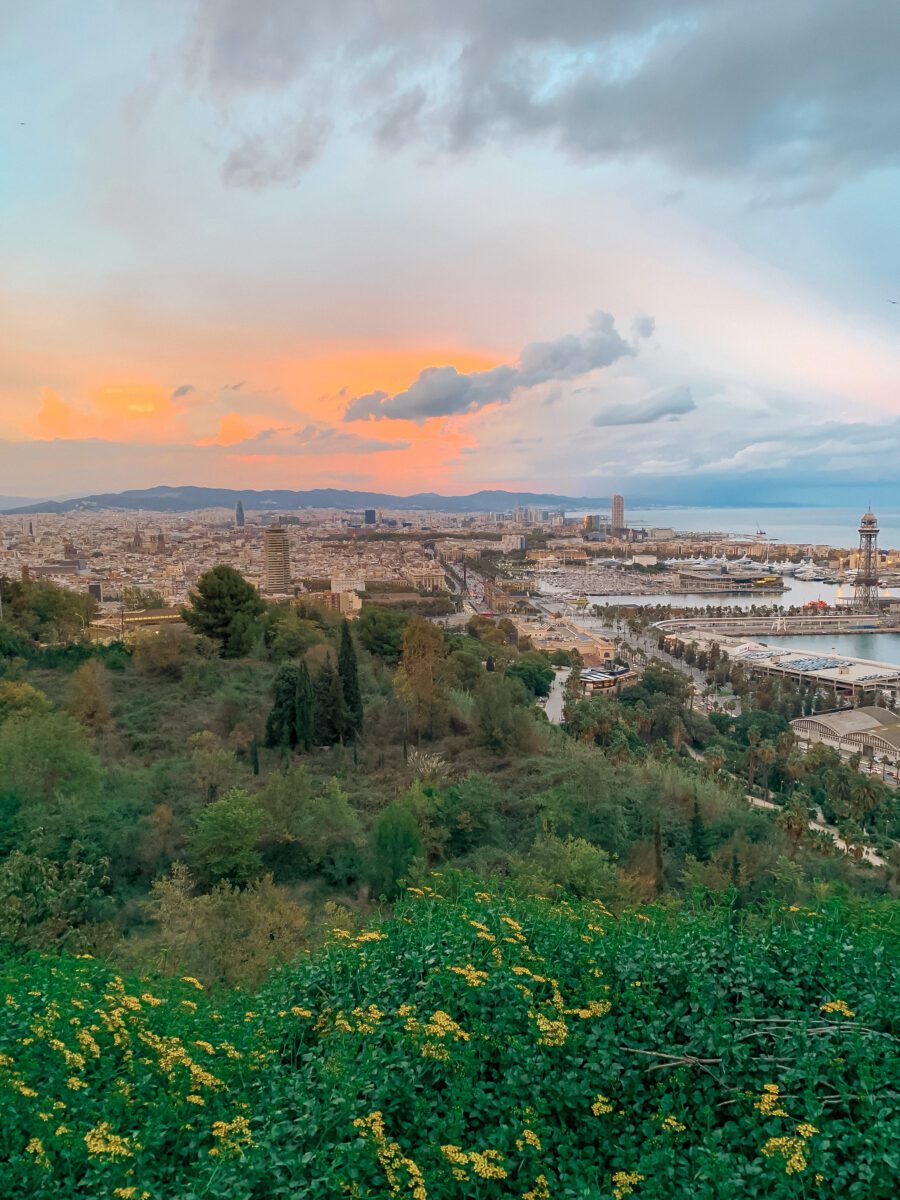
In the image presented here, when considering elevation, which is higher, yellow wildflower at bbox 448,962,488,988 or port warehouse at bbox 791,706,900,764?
yellow wildflower at bbox 448,962,488,988

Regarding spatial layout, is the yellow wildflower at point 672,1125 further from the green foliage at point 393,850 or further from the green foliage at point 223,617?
the green foliage at point 223,617

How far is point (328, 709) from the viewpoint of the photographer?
12469 millimetres

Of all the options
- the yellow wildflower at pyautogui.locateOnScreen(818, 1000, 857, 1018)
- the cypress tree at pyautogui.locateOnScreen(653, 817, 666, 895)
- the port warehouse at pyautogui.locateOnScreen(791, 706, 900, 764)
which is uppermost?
the yellow wildflower at pyautogui.locateOnScreen(818, 1000, 857, 1018)

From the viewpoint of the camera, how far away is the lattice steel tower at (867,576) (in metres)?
61.6

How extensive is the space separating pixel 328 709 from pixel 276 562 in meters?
31.6

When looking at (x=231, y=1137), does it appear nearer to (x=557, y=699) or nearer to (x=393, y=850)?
(x=393, y=850)

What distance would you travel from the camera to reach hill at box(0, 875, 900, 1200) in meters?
2.33

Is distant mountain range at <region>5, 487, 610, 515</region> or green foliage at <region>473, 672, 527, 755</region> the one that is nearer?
green foliage at <region>473, 672, 527, 755</region>

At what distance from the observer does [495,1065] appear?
9.46 feet

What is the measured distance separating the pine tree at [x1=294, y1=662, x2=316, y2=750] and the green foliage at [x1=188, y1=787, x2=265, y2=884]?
3873 mm

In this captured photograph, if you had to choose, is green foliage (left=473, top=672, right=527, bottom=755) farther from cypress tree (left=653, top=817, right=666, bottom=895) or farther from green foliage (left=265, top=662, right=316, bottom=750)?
cypress tree (left=653, top=817, right=666, bottom=895)

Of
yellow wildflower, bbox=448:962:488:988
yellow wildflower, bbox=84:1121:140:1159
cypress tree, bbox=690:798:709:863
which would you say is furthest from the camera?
cypress tree, bbox=690:798:709:863

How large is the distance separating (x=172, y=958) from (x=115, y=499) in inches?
1989

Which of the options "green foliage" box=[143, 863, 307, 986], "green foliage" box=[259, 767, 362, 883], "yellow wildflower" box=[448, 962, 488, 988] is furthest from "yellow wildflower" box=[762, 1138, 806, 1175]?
"green foliage" box=[259, 767, 362, 883]
